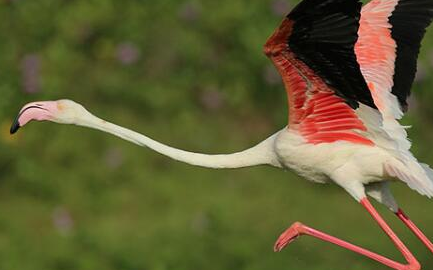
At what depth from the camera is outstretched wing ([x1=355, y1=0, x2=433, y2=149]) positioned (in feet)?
25.1

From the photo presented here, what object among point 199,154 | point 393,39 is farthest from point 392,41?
point 199,154

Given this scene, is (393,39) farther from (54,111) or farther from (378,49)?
(54,111)

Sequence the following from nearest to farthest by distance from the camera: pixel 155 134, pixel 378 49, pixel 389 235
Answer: pixel 389 235
pixel 378 49
pixel 155 134

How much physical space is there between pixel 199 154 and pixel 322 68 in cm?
88

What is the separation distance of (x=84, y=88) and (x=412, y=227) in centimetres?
382

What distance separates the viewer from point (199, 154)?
7.21 metres

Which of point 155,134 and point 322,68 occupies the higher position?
point 322,68

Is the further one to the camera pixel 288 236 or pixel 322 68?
pixel 288 236

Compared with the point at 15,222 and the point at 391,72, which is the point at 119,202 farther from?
the point at 391,72

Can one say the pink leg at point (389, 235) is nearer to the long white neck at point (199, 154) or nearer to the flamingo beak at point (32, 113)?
the long white neck at point (199, 154)

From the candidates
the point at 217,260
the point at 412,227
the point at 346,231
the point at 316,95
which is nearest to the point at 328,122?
the point at 316,95

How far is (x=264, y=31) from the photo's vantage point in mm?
10789

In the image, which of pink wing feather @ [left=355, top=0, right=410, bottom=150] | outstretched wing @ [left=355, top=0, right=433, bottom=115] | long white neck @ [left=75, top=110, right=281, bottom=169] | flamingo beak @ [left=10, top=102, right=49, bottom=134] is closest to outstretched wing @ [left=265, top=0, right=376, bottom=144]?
long white neck @ [left=75, top=110, right=281, bottom=169]

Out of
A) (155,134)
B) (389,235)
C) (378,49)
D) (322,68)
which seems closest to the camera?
(322,68)
